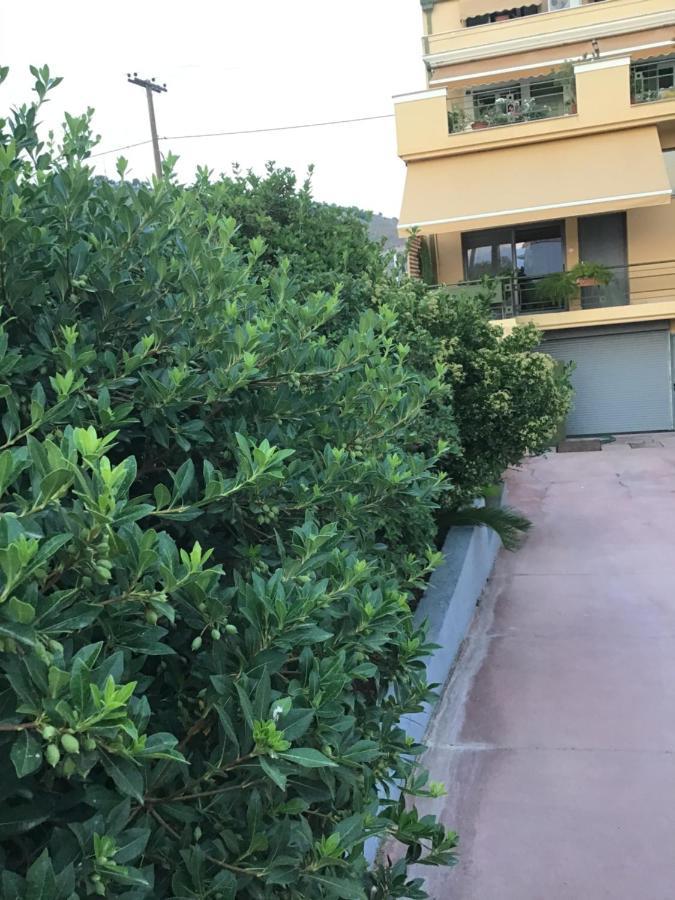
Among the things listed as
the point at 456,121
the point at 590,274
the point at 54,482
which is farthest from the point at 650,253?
the point at 54,482

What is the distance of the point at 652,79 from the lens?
16953 mm

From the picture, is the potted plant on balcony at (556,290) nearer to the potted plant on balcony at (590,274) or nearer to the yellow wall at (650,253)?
the potted plant on balcony at (590,274)

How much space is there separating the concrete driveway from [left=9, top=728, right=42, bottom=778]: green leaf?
2.87m

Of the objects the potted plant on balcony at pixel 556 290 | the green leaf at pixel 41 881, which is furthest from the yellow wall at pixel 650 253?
the green leaf at pixel 41 881

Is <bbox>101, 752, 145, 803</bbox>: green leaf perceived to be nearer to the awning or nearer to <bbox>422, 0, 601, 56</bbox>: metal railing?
the awning

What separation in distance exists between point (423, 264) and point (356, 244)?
1198cm

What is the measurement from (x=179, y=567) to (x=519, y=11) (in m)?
21.2

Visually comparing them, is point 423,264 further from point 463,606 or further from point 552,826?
point 552,826

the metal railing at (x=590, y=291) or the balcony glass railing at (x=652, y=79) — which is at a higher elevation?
the balcony glass railing at (x=652, y=79)

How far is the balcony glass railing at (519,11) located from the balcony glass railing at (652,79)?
8.53 feet

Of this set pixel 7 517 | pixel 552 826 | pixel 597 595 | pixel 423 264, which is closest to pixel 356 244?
pixel 597 595

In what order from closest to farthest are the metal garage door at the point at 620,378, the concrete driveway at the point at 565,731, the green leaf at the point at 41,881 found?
the green leaf at the point at 41,881, the concrete driveway at the point at 565,731, the metal garage door at the point at 620,378

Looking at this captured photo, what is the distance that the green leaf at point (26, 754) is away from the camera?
3.68 ft

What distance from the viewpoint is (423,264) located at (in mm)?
17812
